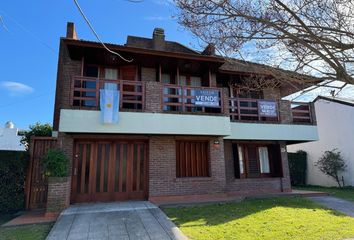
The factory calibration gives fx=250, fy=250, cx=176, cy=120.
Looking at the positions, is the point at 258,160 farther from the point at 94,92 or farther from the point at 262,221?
the point at 94,92

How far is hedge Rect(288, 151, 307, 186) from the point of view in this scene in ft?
59.2

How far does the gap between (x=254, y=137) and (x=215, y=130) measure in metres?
2.53

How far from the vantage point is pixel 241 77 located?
13.6 m

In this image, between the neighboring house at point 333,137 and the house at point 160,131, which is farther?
the neighboring house at point 333,137

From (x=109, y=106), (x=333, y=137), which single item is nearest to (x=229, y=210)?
(x=109, y=106)

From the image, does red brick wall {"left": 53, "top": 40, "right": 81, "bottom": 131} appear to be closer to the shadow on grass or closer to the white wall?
the shadow on grass

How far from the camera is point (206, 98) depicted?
11070mm

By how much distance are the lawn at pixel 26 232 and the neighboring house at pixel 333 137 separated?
51.4 ft

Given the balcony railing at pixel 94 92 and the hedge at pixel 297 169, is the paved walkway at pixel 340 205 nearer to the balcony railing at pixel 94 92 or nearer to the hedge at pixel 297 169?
the hedge at pixel 297 169

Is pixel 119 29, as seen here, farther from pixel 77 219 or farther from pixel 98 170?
pixel 77 219

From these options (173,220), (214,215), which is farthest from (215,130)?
(173,220)

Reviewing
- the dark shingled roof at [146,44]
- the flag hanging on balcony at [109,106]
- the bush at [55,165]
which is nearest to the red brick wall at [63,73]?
the flag hanging on balcony at [109,106]

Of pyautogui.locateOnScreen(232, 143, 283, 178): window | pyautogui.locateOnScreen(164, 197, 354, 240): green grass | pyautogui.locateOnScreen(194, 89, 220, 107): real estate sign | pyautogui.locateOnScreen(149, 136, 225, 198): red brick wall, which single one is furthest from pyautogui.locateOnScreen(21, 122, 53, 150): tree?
pyautogui.locateOnScreen(232, 143, 283, 178): window

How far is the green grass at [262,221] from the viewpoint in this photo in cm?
625
